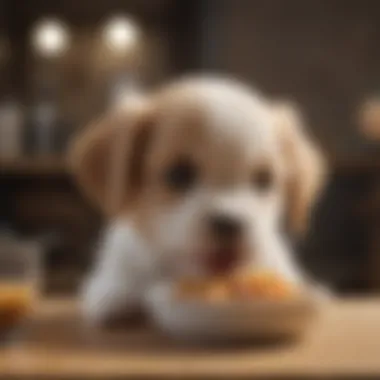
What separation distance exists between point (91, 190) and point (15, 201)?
508 mm

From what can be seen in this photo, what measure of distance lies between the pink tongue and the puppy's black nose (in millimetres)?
11

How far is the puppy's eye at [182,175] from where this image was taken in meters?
0.72

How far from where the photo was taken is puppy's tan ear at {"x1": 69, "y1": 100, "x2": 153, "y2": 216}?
735mm

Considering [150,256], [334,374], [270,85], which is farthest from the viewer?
[270,85]

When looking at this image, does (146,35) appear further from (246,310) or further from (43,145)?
(246,310)

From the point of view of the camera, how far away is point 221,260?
0.71 meters

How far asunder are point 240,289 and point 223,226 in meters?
0.09

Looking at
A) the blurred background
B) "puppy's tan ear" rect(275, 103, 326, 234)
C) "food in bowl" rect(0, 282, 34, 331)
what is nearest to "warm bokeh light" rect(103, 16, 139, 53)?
the blurred background

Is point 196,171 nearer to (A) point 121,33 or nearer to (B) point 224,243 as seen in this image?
(B) point 224,243

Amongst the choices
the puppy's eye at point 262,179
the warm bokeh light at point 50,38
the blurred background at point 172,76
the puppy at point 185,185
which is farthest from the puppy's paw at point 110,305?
the warm bokeh light at point 50,38

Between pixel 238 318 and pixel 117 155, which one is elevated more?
pixel 117 155

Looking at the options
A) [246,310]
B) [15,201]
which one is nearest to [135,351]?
[246,310]

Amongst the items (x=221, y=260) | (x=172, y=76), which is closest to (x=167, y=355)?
(x=221, y=260)

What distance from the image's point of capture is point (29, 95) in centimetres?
127
